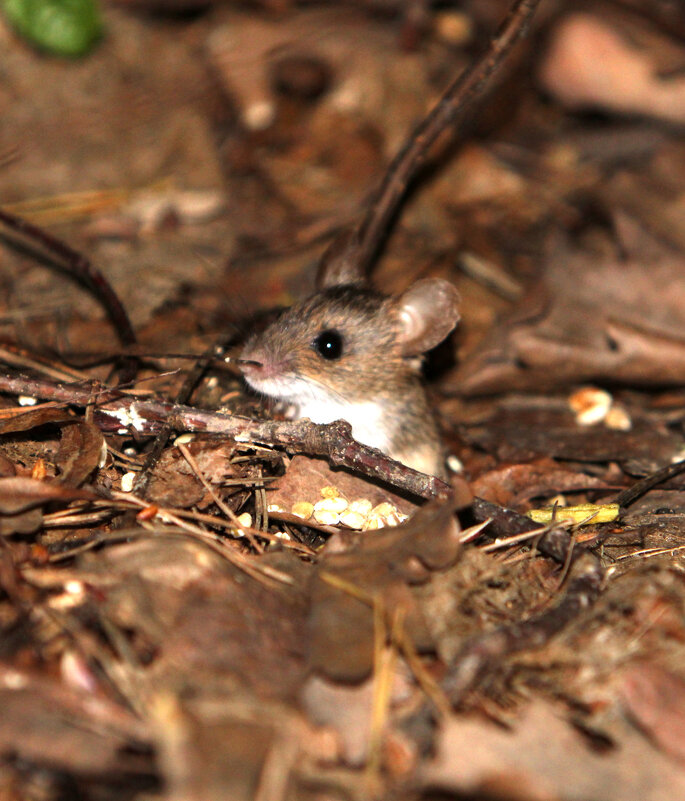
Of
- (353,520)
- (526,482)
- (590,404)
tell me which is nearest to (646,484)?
(526,482)

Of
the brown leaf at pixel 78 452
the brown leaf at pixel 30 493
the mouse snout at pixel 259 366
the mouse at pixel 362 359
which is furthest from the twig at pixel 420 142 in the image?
the brown leaf at pixel 30 493

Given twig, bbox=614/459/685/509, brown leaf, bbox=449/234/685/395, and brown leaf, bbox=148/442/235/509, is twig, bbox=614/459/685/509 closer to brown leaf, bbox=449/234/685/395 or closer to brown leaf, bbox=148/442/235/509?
brown leaf, bbox=449/234/685/395

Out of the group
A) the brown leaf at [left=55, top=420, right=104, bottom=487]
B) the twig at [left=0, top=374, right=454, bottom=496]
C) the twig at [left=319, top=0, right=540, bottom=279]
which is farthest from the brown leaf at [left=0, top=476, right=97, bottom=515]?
the twig at [left=319, top=0, right=540, bottom=279]

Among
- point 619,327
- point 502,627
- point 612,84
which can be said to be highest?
point 612,84

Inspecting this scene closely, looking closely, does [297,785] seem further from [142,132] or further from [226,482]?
[142,132]

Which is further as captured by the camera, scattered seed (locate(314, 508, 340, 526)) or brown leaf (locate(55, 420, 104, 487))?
scattered seed (locate(314, 508, 340, 526))

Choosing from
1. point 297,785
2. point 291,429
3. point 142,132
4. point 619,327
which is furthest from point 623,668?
point 142,132

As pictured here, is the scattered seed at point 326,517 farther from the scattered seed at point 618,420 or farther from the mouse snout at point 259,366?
the scattered seed at point 618,420
